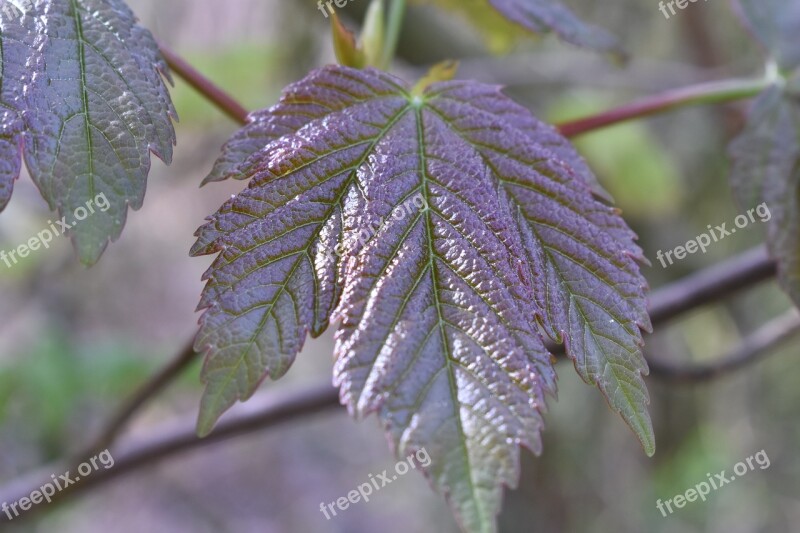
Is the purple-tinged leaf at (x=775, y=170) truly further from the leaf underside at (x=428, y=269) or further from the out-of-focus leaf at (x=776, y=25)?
the leaf underside at (x=428, y=269)

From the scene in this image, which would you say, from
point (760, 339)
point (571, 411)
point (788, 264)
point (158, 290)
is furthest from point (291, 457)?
point (788, 264)

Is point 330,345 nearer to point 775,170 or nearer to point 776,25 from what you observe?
point 776,25

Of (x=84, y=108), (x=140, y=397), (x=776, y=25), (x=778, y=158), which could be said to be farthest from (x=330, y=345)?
(x=84, y=108)

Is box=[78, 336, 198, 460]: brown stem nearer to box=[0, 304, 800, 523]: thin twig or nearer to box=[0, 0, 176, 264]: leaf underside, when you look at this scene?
box=[0, 304, 800, 523]: thin twig

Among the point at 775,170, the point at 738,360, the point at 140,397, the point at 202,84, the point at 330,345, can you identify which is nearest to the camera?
the point at 202,84

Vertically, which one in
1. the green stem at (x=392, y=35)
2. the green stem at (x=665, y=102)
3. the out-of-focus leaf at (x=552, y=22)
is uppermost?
the green stem at (x=392, y=35)

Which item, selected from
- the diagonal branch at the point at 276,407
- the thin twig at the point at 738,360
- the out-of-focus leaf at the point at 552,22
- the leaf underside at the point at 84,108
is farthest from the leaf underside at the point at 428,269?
the thin twig at the point at 738,360

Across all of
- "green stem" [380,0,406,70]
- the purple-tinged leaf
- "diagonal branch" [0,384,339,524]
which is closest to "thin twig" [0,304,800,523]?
"diagonal branch" [0,384,339,524]
